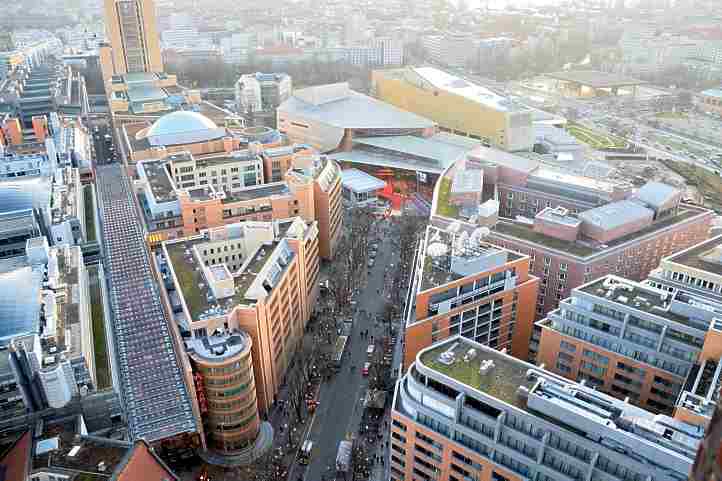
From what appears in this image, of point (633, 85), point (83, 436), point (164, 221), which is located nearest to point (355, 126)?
point (164, 221)

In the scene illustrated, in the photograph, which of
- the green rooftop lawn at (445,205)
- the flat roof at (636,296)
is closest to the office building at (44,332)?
the green rooftop lawn at (445,205)

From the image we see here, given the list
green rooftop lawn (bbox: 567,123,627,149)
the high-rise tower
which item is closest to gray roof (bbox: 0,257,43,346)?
the high-rise tower

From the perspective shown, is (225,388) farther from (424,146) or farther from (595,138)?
(595,138)

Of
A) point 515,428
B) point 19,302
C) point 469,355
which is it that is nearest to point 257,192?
point 19,302

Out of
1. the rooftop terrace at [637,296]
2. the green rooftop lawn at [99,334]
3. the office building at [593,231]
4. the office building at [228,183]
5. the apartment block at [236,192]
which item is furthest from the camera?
the office building at [228,183]

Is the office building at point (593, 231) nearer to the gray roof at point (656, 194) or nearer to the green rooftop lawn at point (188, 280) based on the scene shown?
the gray roof at point (656, 194)
